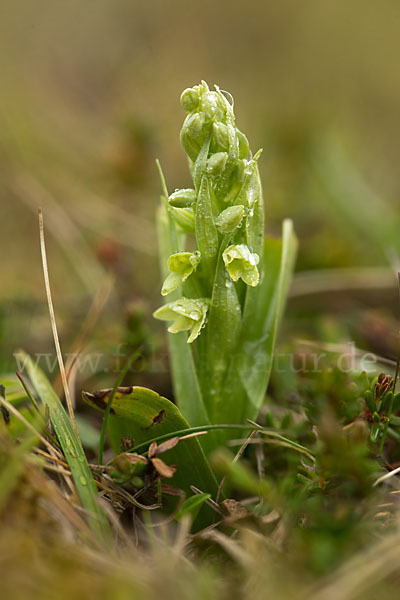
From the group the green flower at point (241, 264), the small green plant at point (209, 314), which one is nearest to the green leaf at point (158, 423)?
the small green plant at point (209, 314)

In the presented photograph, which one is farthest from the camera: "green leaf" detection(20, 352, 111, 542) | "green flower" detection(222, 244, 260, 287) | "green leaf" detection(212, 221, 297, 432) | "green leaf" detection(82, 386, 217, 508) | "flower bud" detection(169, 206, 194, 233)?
"green leaf" detection(212, 221, 297, 432)

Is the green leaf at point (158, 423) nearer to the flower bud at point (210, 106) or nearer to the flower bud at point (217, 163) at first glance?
the flower bud at point (217, 163)

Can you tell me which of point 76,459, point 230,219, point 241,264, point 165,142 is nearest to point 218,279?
point 241,264

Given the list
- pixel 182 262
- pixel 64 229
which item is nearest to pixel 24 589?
pixel 182 262

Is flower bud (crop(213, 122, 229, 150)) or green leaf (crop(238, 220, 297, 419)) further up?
flower bud (crop(213, 122, 229, 150))

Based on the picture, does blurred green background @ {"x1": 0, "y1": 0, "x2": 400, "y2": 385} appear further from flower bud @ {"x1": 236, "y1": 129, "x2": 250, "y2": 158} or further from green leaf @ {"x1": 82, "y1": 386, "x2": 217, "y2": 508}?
flower bud @ {"x1": 236, "y1": 129, "x2": 250, "y2": 158}

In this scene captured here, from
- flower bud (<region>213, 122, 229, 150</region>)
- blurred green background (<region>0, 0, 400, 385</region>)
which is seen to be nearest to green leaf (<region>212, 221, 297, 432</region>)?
flower bud (<region>213, 122, 229, 150</region>)
